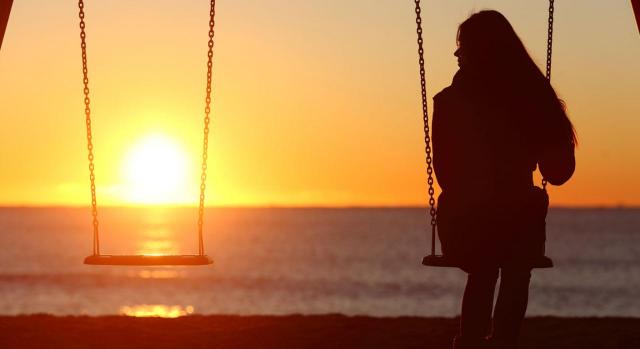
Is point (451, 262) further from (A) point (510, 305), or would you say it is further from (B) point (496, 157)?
(B) point (496, 157)

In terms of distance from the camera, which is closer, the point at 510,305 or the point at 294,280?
the point at 510,305

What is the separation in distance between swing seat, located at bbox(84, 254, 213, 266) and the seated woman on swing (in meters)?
1.92

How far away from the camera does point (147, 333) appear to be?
11141 millimetres

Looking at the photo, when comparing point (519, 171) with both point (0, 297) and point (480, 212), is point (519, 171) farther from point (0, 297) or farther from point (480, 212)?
point (0, 297)

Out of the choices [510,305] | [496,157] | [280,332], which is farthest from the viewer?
[280,332]

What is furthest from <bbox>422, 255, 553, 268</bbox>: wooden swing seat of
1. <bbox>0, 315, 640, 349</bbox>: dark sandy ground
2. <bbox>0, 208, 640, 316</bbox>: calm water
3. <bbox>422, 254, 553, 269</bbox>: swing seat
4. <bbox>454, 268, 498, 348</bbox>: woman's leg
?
<bbox>0, 208, 640, 316</bbox>: calm water

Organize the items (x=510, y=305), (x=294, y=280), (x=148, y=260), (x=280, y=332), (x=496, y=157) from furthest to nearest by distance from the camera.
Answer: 1. (x=294, y=280)
2. (x=280, y=332)
3. (x=148, y=260)
4. (x=510, y=305)
5. (x=496, y=157)

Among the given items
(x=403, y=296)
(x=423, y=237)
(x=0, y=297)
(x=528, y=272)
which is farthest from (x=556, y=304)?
(x=423, y=237)

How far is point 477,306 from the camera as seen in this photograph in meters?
7.24

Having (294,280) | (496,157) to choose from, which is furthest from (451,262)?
(294,280)

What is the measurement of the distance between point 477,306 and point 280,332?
4.22 m

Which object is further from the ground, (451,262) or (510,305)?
(451,262)

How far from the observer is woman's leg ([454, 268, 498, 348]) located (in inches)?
284

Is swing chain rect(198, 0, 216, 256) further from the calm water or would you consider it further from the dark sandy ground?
the calm water
